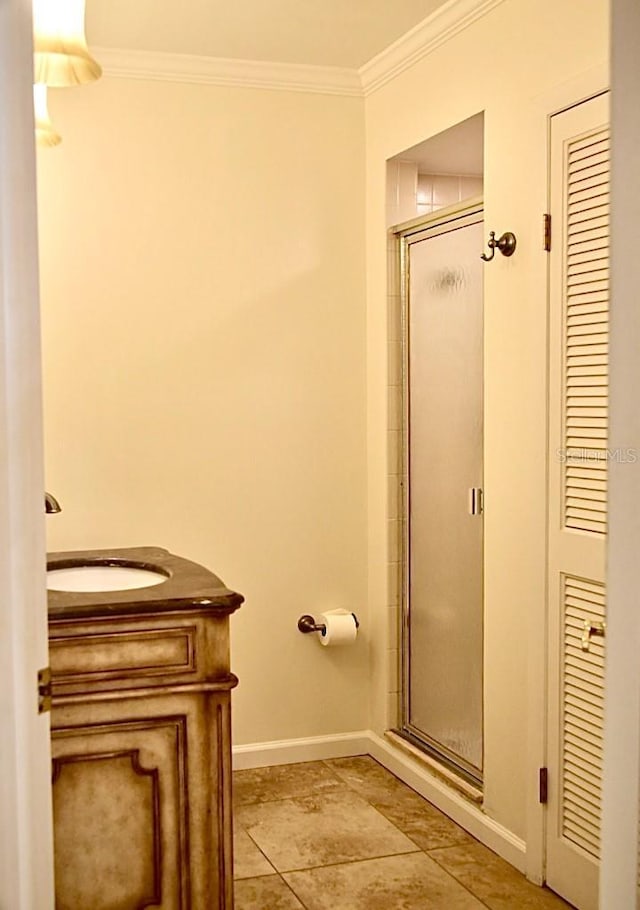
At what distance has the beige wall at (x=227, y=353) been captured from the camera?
148 inches

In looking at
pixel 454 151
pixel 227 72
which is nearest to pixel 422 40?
pixel 454 151

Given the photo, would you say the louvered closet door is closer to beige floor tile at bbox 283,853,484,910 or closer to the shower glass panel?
beige floor tile at bbox 283,853,484,910

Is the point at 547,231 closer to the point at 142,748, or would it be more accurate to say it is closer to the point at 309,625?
the point at 142,748

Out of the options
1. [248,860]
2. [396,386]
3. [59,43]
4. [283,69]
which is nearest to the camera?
[59,43]

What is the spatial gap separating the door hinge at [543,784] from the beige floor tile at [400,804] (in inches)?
19.7

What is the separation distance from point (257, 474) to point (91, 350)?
0.78m

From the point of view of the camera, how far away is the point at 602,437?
2697 mm

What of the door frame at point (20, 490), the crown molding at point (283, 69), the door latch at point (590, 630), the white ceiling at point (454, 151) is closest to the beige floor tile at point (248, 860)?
the door latch at point (590, 630)

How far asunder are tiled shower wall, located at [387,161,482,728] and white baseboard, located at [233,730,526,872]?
18 centimetres

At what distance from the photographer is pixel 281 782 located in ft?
12.8

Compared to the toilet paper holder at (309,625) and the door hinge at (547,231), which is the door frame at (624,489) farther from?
the toilet paper holder at (309,625)

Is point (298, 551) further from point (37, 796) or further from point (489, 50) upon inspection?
point (37, 796)

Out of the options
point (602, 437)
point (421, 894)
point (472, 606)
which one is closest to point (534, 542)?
point (602, 437)

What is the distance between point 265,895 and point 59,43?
233 centimetres
